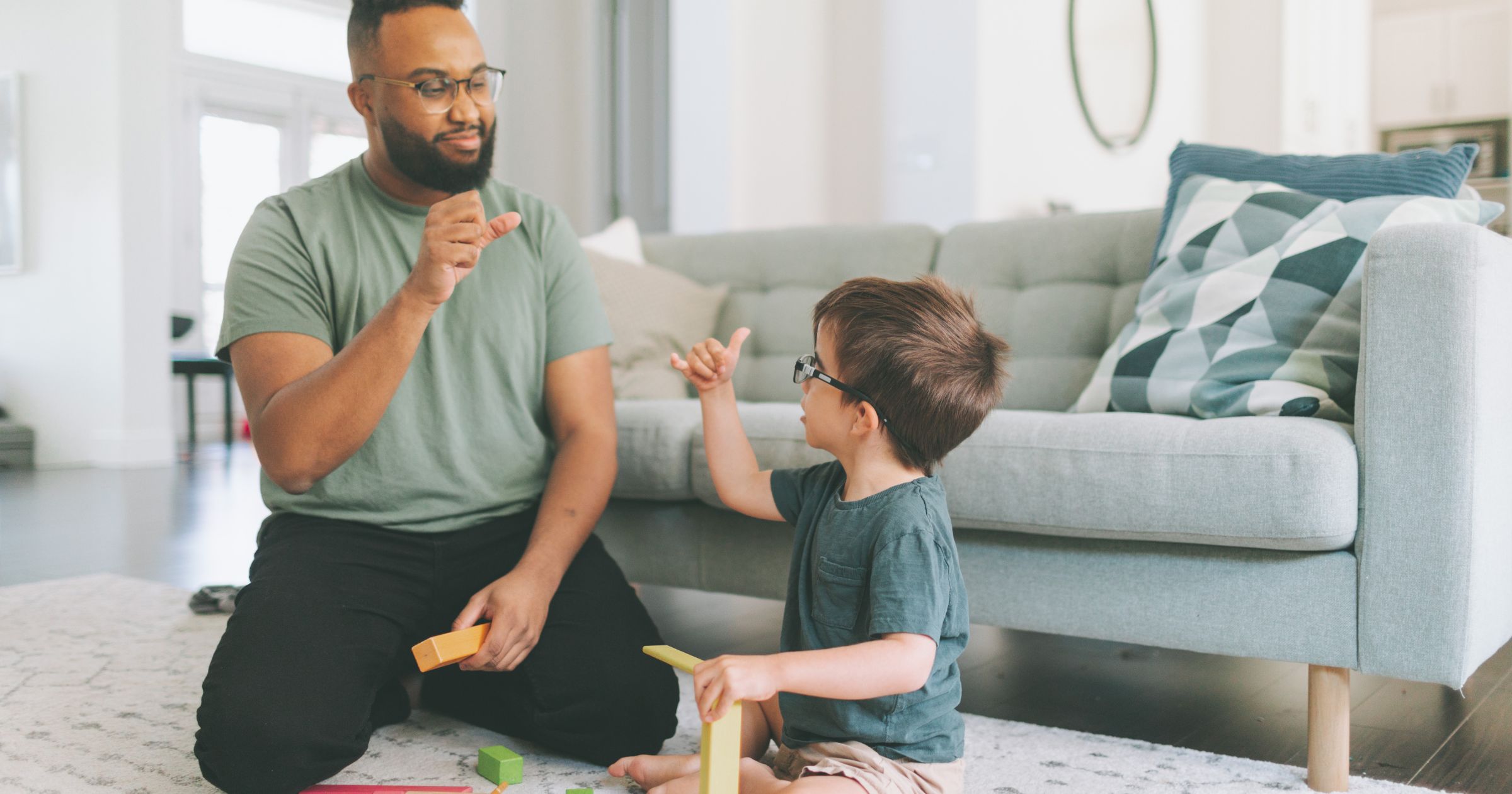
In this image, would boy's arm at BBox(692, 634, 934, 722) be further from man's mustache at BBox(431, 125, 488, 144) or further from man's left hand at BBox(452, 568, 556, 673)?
man's mustache at BBox(431, 125, 488, 144)

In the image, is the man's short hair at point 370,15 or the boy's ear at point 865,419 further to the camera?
the man's short hair at point 370,15

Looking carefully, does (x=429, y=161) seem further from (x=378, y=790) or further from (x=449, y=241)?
(x=378, y=790)

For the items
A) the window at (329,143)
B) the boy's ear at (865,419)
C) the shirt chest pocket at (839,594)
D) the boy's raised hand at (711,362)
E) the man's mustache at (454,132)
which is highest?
the window at (329,143)

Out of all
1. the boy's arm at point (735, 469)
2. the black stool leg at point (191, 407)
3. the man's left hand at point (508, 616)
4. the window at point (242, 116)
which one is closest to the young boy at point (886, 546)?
the boy's arm at point (735, 469)

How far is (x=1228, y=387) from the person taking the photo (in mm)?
1551

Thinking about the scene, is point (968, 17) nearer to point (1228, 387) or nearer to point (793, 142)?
point (793, 142)

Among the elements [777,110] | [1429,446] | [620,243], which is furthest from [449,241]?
[777,110]

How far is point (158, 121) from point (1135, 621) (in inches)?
205

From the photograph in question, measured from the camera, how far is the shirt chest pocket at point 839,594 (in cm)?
112

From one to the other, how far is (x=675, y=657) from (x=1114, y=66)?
13.7 feet

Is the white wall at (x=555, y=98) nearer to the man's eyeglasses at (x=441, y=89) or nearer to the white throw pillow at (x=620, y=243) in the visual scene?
the white throw pillow at (x=620, y=243)

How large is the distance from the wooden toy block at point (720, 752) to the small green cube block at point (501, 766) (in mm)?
358

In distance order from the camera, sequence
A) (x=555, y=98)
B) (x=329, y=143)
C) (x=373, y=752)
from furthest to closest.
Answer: (x=329, y=143), (x=555, y=98), (x=373, y=752)

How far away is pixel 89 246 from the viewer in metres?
5.19
